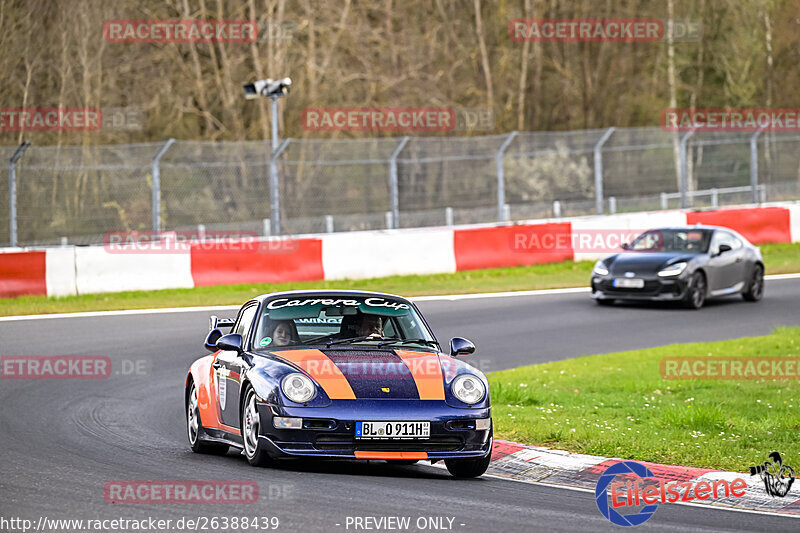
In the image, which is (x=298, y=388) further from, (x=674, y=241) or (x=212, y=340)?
(x=674, y=241)

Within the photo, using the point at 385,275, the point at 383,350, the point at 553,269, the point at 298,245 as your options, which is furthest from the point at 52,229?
the point at 383,350

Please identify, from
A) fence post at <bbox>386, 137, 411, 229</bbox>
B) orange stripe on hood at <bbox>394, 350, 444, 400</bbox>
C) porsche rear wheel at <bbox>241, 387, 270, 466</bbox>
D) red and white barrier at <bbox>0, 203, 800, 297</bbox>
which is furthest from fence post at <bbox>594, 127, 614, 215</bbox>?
porsche rear wheel at <bbox>241, 387, 270, 466</bbox>

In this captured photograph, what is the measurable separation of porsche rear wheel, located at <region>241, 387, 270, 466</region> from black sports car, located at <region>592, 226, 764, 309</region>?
11.9m

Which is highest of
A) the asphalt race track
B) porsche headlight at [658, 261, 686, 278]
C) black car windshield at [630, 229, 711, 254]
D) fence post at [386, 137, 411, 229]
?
fence post at [386, 137, 411, 229]

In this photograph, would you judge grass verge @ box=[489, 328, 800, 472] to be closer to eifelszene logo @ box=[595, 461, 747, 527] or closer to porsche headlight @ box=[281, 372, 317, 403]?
eifelszene logo @ box=[595, 461, 747, 527]

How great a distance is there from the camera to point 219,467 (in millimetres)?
8188

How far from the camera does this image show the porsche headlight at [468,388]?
8031mm

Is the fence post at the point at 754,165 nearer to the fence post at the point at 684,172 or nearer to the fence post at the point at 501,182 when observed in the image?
the fence post at the point at 684,172

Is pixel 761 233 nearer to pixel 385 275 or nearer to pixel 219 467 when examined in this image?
pixel 385 275

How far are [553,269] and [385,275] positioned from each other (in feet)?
12.4

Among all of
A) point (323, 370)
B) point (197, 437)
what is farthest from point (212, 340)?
point (323, 370)

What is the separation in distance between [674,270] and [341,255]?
6110 millimetres

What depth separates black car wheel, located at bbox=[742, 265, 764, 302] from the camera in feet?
66.2

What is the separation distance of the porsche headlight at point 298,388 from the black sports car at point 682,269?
1205cm
